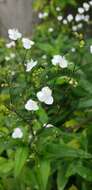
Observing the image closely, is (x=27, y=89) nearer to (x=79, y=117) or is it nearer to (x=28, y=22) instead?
(x=79, y=117)

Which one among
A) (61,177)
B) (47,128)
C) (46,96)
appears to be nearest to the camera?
(46,96)

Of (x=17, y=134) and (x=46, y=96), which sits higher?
(x=46, y=96)

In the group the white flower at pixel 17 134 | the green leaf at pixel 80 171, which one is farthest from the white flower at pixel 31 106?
the green leaf at pixel 80 171

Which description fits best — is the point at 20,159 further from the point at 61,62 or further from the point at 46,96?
the point at 61,62

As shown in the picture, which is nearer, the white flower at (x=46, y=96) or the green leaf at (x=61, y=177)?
the white flower at (x=46, y=96)

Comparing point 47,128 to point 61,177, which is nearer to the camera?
point 47,128

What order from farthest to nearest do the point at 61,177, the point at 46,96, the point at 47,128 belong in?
the point at 61,177 → the point at 47,128 → the point at 46,96

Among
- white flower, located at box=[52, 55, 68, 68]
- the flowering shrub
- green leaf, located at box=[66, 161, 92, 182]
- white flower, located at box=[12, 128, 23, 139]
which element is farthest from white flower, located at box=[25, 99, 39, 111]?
green leaf, located at box=[66, 161, 92, 182]

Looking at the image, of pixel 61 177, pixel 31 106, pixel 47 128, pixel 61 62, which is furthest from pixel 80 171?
pixel 61 62

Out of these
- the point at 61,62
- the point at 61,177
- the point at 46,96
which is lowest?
the point at 61,177

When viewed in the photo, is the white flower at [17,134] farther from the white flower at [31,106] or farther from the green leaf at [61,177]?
the green leaf at [61,177]

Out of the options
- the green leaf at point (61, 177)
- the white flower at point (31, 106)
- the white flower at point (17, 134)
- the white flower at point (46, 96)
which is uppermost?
the white flower at point (46, 96)

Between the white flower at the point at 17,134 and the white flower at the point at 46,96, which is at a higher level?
the white flower at the point at 46,96

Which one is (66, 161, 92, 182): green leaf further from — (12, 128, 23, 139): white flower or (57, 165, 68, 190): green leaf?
(12, 128, 23, 139): white flower
